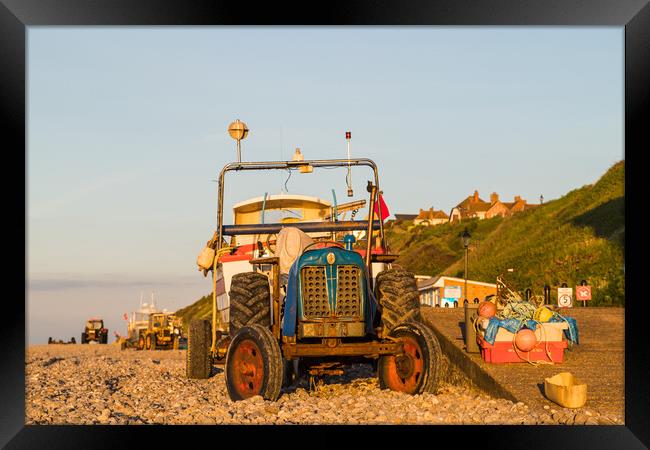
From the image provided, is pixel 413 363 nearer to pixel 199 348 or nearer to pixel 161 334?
pixel 199 348

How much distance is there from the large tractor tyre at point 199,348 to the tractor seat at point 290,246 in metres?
2.06

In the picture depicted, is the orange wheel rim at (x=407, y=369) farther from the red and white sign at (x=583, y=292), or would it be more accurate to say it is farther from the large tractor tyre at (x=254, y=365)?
the red and white sign at (x=583, y=292)

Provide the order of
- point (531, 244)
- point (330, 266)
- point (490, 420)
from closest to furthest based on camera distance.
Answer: point (490, 420) < point (330, 266) < point (531, 244)

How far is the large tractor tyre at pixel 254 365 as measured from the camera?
39.6 ft

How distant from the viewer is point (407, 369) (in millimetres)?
13062

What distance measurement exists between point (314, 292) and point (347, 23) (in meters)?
4.02

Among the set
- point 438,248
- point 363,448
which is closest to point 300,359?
point 363,448

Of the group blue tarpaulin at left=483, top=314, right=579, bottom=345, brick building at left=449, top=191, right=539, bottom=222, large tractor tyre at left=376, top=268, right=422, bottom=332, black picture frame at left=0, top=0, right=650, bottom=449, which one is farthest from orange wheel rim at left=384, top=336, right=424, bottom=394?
brick building at left=449, top=191, right=539, bottom=222

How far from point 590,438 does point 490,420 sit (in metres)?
2.35

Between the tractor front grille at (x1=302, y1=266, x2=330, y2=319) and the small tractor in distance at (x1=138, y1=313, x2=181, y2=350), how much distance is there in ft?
92.5

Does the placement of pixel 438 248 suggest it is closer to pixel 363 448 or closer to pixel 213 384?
pixel 213 384

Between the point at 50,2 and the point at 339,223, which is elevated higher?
the point at 50,2

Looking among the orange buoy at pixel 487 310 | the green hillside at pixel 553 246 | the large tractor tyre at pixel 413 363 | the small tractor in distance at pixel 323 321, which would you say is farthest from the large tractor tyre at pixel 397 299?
the green hillside at pixel 553 246
